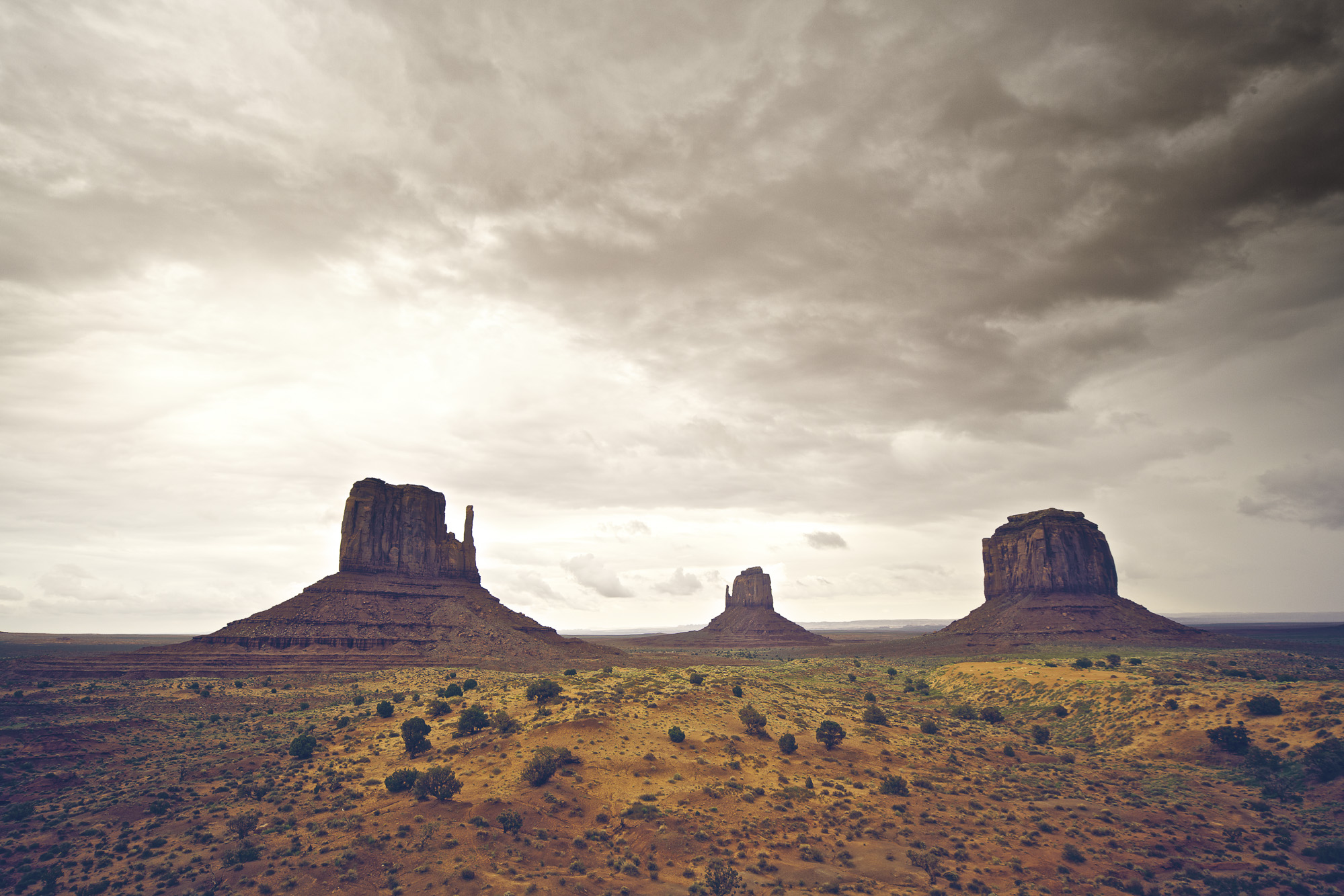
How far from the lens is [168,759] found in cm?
4950

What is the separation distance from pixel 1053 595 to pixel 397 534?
164 metres

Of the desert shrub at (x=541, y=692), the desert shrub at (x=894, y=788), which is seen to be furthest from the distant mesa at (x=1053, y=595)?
the desert shrub at (x=541, y=692)

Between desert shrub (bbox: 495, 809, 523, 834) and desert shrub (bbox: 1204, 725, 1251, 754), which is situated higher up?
desert shrub (bbox: 1204, 725, 1251, 754)

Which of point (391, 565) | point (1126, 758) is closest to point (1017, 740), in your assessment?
point (1126, 758)

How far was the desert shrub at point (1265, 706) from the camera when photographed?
48.2 meters

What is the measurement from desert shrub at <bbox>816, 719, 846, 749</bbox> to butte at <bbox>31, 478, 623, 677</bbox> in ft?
232

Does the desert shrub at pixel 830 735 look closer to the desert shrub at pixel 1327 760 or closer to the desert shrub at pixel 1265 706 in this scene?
the desert shrub at pixel 1327 760

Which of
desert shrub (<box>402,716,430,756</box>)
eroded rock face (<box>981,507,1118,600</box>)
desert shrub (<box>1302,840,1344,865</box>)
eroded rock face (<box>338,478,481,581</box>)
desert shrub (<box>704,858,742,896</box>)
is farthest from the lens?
eroded rock face (<box>981,507,1118,600</box>)

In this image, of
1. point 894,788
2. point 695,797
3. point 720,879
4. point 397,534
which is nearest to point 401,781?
point 695,797

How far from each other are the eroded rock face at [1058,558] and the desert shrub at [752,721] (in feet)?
477

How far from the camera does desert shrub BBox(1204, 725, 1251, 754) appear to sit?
4528 centimetres

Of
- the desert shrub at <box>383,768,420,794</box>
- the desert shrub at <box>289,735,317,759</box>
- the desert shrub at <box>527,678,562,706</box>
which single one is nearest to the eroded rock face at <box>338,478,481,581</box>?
the desert shrub at <box>289,735,317,759</box>

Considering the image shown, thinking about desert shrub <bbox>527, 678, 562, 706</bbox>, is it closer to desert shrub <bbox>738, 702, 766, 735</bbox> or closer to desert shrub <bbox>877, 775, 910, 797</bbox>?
desert shrub <bbox>738, 702, 766, 735</bbox>

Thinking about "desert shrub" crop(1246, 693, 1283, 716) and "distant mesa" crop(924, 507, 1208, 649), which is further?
"distant mesa" crop(924, 507, 1208, 649)
